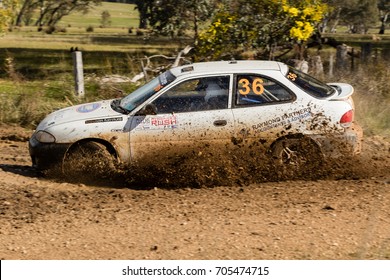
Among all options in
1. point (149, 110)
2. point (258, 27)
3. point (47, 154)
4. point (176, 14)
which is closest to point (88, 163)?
point (47, 154)

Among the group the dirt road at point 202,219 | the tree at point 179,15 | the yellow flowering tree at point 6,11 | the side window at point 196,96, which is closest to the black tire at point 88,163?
the dirt road at point 202,219

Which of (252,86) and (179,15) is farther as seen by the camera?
(179,15)

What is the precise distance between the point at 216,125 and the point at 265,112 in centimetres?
66

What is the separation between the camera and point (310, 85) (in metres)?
8.95

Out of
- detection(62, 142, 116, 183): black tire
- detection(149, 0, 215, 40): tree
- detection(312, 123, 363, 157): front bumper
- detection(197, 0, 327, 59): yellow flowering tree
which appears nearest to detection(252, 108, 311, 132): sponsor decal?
detection(312, 123, 363, 157): front bumper

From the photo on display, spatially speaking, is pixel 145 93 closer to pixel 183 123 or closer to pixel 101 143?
pixel 183 123

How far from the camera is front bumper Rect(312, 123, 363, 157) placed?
866 centimetres

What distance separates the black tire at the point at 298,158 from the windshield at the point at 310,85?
65cm

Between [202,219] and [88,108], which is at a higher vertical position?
[88,108]

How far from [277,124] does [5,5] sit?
41.7ft

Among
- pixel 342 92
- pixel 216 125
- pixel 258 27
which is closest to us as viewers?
pixel 216 125

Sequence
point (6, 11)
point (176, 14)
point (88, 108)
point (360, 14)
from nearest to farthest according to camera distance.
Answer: point (88, 108) < point (6, 11) < point (176, 14) < point (360, 14)

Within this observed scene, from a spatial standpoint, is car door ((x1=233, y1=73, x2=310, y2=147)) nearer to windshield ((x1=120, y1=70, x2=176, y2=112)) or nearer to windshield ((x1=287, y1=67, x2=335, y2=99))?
windshield ((x1=287, y1=67, x2=335, y2=99))
